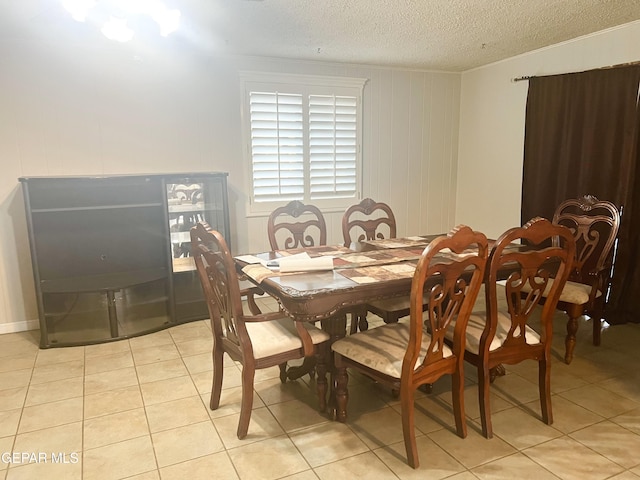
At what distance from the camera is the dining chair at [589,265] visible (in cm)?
288

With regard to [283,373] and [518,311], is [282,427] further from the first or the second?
[518,311]

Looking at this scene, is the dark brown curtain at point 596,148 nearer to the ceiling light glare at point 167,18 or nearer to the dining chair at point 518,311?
the dining chair at point 518,311

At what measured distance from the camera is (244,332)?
2.06 meters

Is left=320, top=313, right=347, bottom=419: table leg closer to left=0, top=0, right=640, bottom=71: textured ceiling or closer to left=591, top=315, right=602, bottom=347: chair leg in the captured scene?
left=0, top=0, right=640, bottom=71: textured ceiling

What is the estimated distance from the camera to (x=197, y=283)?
12.6ft

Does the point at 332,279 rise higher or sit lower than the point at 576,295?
higher

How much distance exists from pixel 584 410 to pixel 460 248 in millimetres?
1290

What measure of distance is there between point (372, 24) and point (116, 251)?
102 inches

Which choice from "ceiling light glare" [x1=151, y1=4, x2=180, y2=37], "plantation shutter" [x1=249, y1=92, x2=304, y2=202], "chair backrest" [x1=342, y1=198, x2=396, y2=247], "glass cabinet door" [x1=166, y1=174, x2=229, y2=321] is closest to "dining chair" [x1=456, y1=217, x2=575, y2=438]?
"chair backrest" [x1=342, y1=198, x2=396, y2=247]

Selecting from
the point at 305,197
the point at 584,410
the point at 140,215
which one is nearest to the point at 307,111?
the point at 305,197

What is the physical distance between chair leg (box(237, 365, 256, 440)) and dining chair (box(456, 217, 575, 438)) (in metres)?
0.95

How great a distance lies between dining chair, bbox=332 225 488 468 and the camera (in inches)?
70.8

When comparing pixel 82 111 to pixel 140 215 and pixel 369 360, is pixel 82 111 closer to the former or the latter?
pixel 140 215

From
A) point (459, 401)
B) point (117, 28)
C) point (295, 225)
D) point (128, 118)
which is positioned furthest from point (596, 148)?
point (128, 118)
